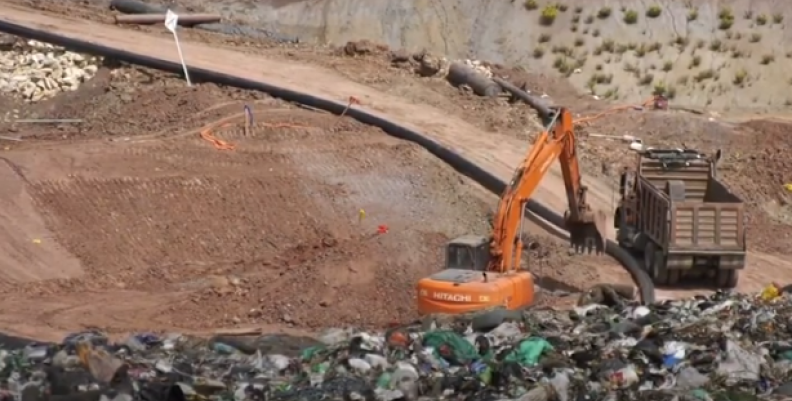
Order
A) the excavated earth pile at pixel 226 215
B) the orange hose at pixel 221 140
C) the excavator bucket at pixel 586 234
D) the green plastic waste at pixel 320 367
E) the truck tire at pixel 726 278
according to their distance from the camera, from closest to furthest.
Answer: the green plastic waste at pixel 320 367
the excavator bucket at pixel 586 234
the excavated earth pile at pixel 226 215
the truck tire at pixel 726 278
the orange hose at pixel 221 140

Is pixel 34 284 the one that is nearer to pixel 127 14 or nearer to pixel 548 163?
pixel 548 163

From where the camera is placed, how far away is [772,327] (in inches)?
712

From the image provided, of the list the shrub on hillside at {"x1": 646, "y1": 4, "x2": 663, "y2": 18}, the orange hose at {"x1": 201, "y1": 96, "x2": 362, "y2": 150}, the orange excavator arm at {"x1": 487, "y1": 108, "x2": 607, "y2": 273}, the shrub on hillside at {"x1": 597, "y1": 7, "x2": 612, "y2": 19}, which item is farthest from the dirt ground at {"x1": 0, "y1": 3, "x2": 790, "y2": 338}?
the shrub on hillside at {"x1": 646, "y1": 4, "x2": 663, "y2": 18}

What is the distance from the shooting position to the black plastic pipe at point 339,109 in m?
26.7

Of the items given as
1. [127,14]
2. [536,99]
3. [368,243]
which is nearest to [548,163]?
[368,243]

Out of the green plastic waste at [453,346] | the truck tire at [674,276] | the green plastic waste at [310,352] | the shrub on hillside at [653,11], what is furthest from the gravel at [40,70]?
the green plastic waste at [453,346]

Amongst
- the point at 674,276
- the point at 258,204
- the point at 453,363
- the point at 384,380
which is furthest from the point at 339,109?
the point at 384,380

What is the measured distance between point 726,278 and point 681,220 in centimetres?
146

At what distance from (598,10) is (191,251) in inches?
669

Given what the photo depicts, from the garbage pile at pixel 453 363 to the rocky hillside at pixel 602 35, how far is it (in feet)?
66.1

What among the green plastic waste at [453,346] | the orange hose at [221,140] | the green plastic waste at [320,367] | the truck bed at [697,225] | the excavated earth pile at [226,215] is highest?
the green plastic waste at [453,346]

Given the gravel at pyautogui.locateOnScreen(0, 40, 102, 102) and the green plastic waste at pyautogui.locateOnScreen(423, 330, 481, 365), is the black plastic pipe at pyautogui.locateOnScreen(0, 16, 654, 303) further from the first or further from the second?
the green plastic waste at pyautogui.locateOnScreen(423, 330, 481, 365)

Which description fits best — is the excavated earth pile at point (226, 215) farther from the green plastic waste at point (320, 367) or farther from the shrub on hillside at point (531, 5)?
the shrub on hillside at point (531, 5)

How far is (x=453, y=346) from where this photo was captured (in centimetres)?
1706
